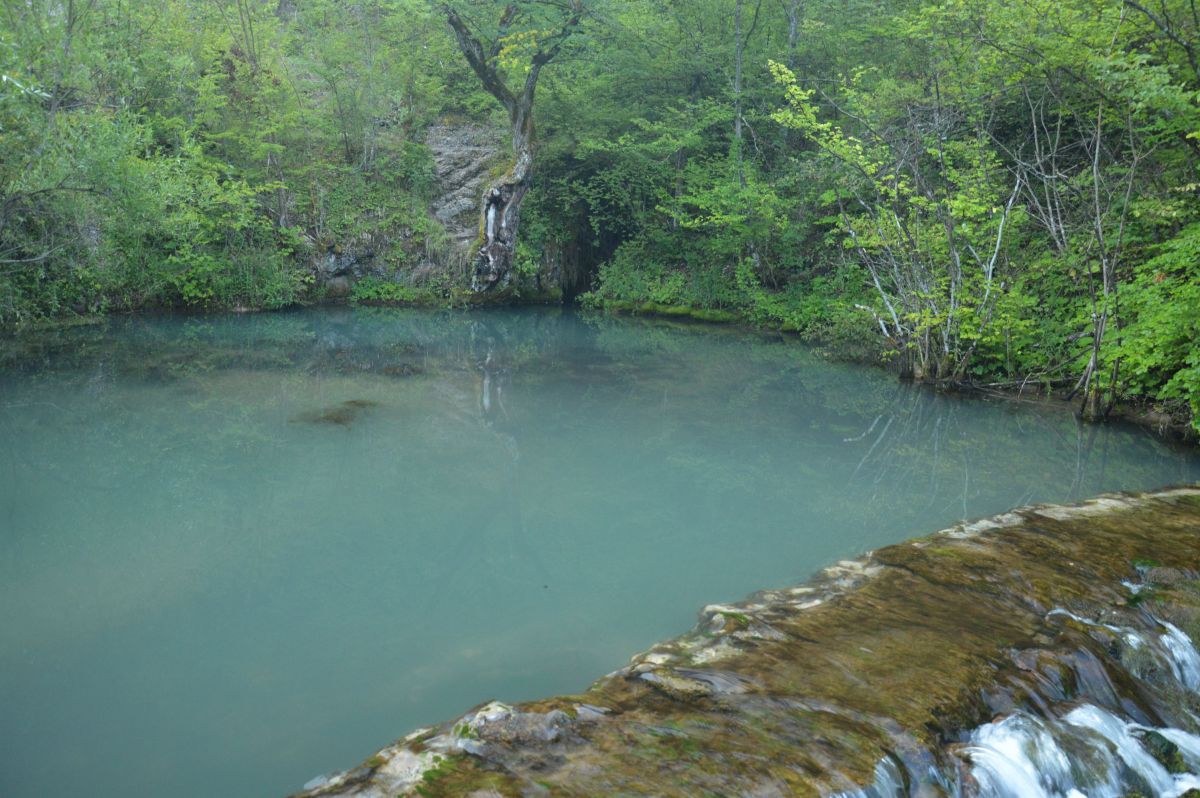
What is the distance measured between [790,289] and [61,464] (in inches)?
598

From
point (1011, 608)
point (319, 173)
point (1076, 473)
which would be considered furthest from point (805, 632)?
point (319, 173)

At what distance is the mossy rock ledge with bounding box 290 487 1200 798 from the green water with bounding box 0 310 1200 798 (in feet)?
2.32

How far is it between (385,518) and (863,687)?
14.4ft

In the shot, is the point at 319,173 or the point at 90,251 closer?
the point at 90,251

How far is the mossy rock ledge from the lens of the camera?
295cm

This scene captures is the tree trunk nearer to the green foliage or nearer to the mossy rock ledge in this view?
the green foliage

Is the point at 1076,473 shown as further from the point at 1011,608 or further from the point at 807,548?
the point at 1011,608

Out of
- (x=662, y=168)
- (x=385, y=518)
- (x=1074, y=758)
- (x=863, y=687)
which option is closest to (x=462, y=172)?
(x=662, y=168)

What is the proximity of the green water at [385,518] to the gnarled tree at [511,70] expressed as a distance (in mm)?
7830

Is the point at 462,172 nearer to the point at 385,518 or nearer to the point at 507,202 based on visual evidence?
the point at 507,202

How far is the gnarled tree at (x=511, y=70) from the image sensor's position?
18.6 meters

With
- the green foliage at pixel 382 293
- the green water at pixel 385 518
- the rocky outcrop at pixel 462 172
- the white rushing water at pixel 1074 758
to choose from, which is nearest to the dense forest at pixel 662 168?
the green foliage at pixel 382 293

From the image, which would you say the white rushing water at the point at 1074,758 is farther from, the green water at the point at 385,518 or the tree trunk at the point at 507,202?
the tree trunk at the point at 507,202

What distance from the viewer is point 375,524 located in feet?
21.2
